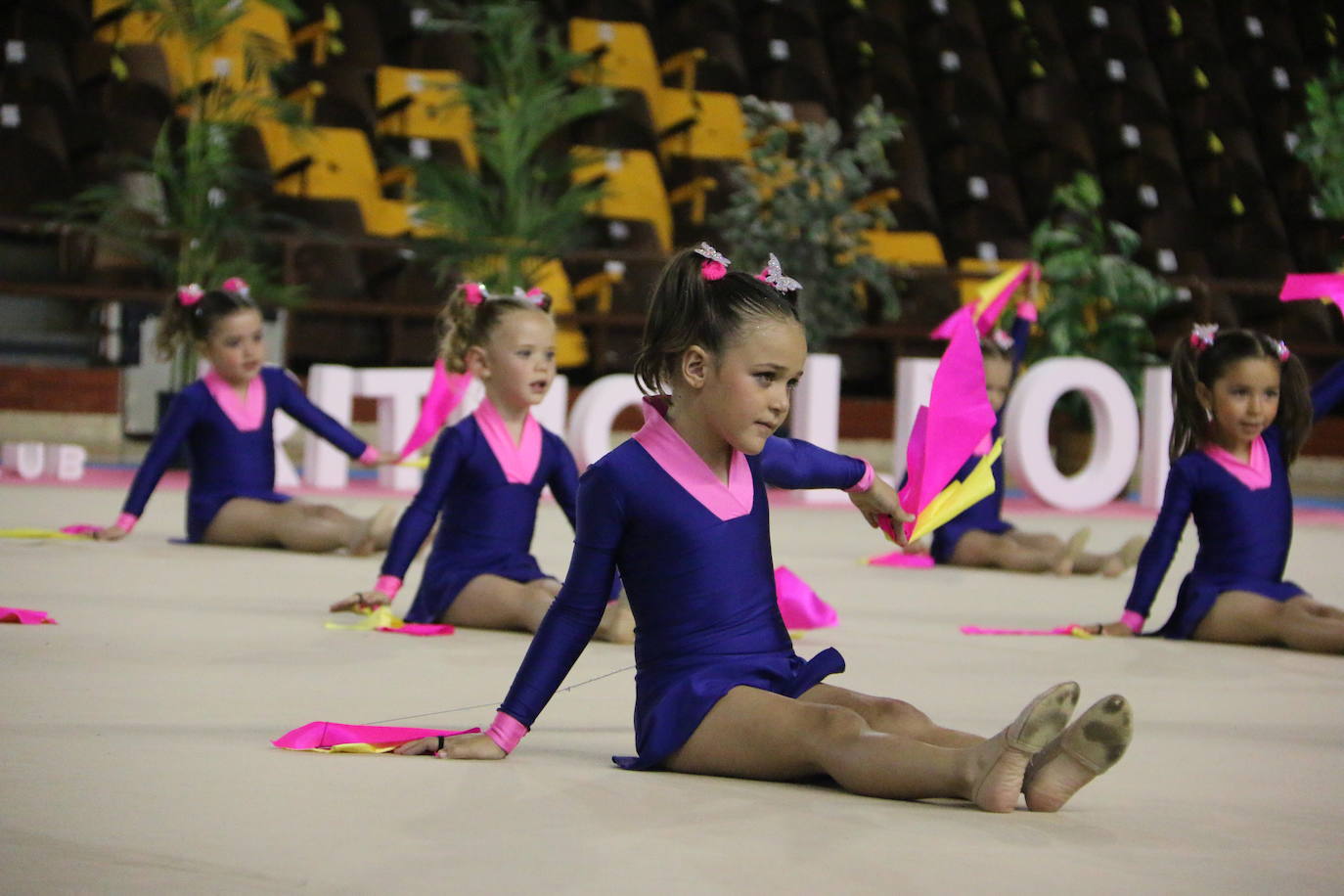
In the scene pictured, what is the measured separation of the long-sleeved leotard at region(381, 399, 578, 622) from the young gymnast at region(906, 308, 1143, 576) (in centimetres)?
186

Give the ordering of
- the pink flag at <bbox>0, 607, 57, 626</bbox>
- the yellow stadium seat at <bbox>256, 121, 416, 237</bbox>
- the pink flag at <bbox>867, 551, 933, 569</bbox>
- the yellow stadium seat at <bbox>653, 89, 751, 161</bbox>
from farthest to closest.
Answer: the yellow stadium seat at <bbox>653, 89, 751, 161</bbox> < the yellow stadium seat at <bbox>256, 121, 416, 237</bbox> < the pink flag at <bbox>867, 551, 933, 569</bbox> < the pink flag at <bbox>0, 607, 57, 626</bbox>

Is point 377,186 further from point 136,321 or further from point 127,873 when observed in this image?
point 127,873

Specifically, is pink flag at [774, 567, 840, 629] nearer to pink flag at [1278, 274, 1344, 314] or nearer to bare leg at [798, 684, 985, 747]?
pink flag at [1278, 274, 1344, 314]

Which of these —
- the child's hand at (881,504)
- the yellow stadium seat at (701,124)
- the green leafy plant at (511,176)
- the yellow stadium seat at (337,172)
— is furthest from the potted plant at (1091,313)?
the child's hand at (881,504)

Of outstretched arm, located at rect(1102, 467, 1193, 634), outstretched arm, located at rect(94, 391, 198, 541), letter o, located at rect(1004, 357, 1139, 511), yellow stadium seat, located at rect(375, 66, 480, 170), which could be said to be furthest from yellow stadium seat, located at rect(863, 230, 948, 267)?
outstretched arm, located at rect(1102, 467, 1193, 634)

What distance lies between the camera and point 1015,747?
184 cm

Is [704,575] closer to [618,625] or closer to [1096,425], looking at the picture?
[618,625]

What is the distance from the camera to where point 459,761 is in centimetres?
211

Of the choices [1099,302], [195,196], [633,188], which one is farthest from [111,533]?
[1099,302]

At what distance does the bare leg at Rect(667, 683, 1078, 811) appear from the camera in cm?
184

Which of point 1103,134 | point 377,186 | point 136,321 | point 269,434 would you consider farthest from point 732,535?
point 1103,134

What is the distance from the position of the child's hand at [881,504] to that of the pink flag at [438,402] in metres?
2.64

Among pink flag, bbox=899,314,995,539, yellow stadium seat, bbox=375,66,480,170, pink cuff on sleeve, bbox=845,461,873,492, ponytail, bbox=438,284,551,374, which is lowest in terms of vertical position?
pink cuff on sleeve, bbox=845,461,873,492

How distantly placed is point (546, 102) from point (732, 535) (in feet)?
25.7
